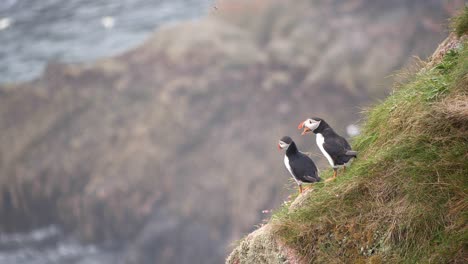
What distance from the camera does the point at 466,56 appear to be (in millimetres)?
5621

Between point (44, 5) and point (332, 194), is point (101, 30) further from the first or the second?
point (332, 194)

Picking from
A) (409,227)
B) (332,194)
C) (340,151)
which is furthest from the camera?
(340,151)

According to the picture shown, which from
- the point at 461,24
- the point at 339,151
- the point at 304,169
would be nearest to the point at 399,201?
the point at 339,151

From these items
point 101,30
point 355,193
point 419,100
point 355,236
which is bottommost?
point 355,236

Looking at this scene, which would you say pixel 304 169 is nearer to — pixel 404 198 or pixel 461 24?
pixel 404 198

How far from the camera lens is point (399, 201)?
4.88m

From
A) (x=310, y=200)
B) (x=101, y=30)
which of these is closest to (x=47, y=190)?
(x=101, y=30)

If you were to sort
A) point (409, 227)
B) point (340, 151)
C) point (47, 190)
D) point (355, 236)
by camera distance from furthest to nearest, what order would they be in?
point (47, 190) → point (340, 151) → point (355, 236) → point (409, 227)

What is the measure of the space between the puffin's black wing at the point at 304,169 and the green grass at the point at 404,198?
0.53 feet

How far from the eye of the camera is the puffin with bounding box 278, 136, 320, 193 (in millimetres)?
5906

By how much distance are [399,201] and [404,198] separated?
0.05 m

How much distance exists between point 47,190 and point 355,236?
22.7 m

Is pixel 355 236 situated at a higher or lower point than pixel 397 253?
higher

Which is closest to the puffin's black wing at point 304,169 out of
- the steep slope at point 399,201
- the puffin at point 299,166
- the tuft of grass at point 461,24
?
the puffin at point 299,166
